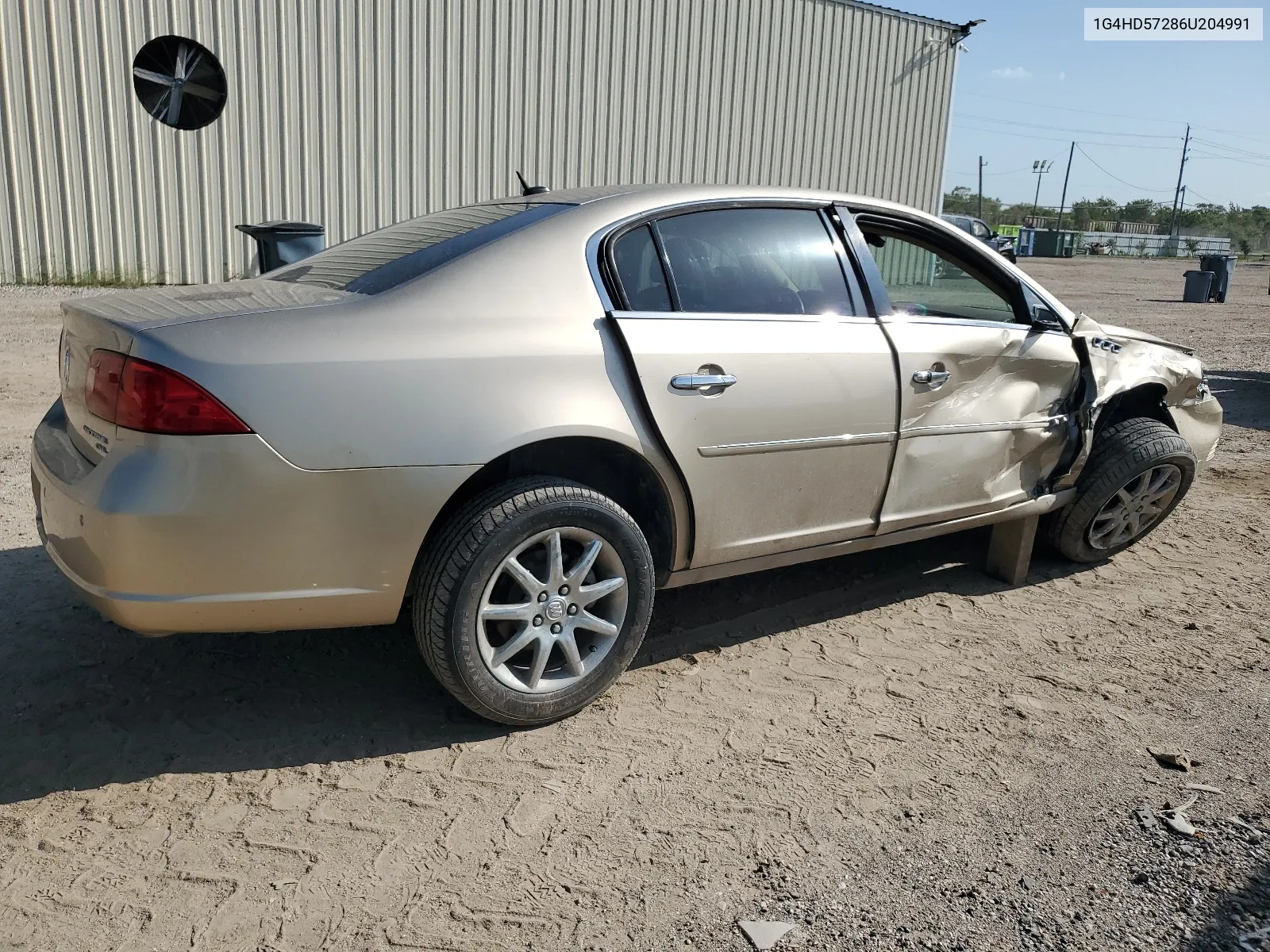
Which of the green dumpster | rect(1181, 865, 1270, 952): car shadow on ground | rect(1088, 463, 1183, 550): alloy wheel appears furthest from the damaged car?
the green dumpster

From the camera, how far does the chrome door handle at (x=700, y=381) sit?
10.1 feet

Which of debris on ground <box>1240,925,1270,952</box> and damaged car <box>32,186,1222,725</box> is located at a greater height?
damaged car <box>32,186,1222,725</box>

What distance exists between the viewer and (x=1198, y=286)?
2205 centimetres

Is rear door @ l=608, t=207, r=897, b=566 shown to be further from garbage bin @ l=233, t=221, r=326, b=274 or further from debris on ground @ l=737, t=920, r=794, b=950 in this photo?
garbage bin @ l=233, t=221, r=326, b=274

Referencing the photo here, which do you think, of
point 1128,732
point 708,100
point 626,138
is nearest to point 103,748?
point 1128,732

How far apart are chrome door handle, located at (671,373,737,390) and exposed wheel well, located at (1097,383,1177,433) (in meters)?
2.33

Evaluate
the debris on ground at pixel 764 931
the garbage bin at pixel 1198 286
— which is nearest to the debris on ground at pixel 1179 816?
the debris on ground at pixel 764 931

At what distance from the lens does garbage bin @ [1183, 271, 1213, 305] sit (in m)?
21.9

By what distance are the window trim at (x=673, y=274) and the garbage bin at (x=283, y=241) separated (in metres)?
6.13

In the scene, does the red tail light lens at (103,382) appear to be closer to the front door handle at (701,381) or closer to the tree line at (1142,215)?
the front door handle at (701,381)

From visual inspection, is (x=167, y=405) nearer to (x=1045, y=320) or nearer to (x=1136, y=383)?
(x=1045, y=320)

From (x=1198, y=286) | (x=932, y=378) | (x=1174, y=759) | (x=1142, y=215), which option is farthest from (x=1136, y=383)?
(x=1142, y=215)

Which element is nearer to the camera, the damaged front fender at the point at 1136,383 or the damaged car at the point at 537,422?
the damaged car at the point at 537,422

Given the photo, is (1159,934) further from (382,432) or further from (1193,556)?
(1193,556)
